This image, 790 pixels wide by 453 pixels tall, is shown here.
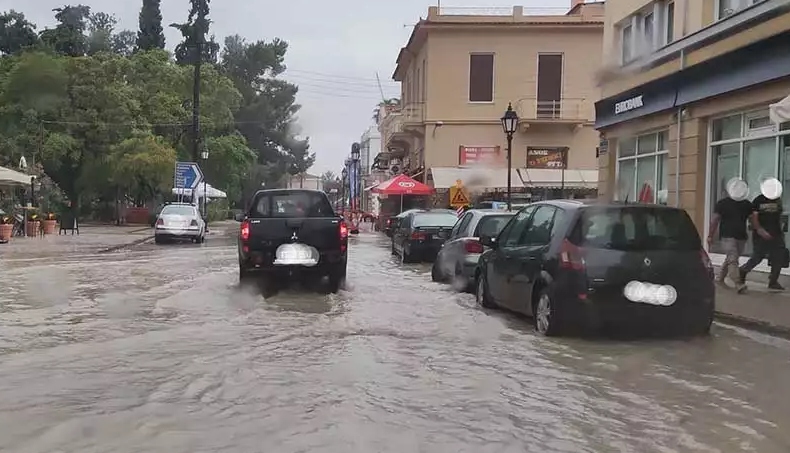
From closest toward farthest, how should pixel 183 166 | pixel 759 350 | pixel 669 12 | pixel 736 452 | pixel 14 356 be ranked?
pixel 736 452, pixel 14 356, pixel 759 350, pixel 669 12, pixel 183 166

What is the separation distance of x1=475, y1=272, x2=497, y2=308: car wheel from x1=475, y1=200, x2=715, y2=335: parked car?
2086 mm

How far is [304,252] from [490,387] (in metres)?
6.57

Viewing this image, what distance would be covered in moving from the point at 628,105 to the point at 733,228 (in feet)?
23.5

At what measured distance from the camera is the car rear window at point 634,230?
8680 mm

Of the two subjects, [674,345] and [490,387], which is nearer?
[490,387]

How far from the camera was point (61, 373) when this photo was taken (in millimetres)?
7141

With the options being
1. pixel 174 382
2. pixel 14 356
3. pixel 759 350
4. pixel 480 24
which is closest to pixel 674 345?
pixel 759 350

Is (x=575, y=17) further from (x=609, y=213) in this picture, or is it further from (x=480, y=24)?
(x=609, y=213)

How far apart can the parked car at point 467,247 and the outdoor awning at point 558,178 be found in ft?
66.5

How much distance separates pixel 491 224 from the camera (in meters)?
14.5

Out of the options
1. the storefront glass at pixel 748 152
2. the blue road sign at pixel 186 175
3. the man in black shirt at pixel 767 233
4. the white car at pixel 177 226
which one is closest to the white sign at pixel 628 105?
the storefront glass at pixel 748 152

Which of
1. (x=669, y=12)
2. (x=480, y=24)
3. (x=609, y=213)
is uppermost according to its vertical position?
(x=480, y=24)

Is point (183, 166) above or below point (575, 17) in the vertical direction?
below

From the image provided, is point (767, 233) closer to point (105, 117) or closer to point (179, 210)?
point (179, 210)
